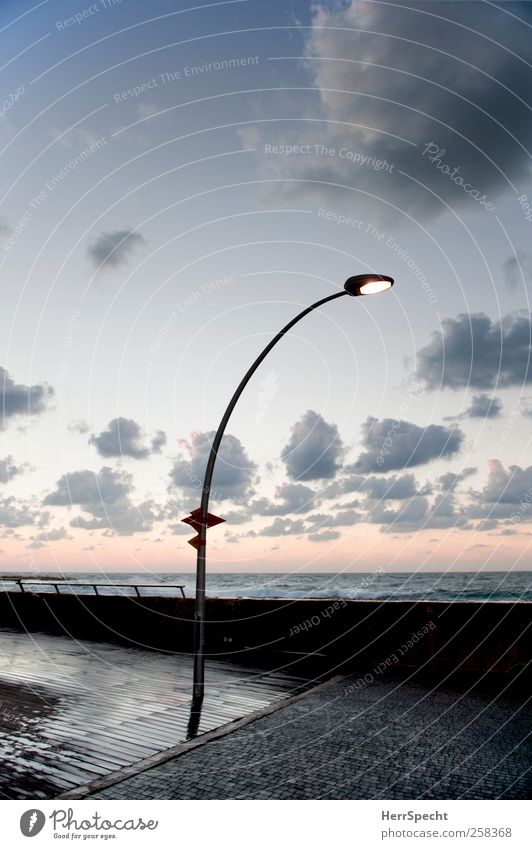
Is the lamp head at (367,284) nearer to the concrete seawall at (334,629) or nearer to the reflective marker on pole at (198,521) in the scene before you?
the reflective marker on pole at (198,521)

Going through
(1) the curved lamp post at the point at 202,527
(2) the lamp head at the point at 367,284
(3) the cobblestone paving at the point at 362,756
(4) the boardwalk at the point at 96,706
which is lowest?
(4) the boardwalk at the point at 96,706

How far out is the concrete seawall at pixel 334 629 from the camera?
10062mm

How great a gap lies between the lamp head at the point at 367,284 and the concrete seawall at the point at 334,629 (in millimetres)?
5895

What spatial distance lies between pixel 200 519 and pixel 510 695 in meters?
5.38

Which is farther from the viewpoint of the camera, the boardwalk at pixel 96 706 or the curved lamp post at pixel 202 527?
the curved lamp post at pixel 202 527

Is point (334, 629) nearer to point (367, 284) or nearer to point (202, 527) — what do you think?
point (202, 527)

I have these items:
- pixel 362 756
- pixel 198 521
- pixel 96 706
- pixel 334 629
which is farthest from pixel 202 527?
pixel 334 629

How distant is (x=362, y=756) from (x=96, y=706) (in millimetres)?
4108

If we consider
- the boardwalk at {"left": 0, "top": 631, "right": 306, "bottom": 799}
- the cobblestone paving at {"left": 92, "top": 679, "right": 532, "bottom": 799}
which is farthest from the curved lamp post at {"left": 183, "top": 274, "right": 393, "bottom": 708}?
the cobblestone paving at {"left": 92, "top": 679, "right": 532, "bottom": 799}

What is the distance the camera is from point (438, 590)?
64.4 m

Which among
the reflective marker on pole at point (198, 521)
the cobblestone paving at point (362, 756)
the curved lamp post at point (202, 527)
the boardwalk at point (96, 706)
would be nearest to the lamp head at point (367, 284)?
the curved lamp post at point (202, 527)

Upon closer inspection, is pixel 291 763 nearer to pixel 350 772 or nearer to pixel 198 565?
pixel 350 772
